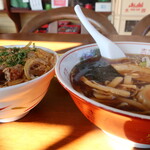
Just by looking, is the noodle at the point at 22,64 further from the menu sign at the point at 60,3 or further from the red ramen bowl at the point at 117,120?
the menu sign at the point at 60,3

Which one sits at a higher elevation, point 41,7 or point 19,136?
point 41,7

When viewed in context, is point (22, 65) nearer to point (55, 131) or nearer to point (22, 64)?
point (22, 64)

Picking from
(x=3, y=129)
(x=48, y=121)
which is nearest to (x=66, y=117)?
(x=48, y=121)

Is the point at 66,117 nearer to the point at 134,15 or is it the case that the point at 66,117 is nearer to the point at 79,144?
the point at 79,144

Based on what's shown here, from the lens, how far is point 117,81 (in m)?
0.43

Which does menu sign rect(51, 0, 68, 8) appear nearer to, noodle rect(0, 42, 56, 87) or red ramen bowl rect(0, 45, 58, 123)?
noodle rect(0, 42, 56, 87)

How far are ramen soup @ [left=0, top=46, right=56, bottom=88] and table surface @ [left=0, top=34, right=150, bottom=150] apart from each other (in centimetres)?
10

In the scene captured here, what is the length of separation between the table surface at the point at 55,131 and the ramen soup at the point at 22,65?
10 centimetres

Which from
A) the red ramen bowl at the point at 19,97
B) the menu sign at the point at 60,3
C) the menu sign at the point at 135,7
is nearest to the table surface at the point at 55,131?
the red ramen bowl at the point at 19,97

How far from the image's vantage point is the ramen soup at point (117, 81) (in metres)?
0.34

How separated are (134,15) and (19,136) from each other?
8.31 ft

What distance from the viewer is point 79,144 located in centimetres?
35

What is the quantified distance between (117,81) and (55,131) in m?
0.19

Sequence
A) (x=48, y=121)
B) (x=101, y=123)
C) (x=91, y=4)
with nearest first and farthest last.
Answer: (x=101, y=123) → (x=48, y=121) → (x=91, y=4)
